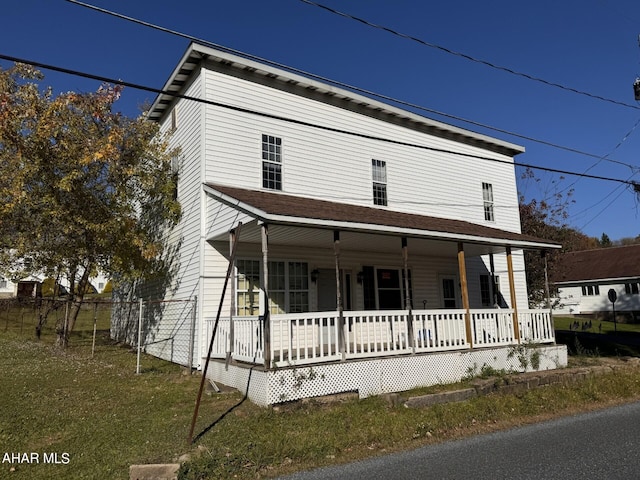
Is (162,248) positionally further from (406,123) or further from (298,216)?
(406,123)

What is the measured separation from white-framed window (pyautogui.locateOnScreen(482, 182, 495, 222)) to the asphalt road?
37.7 ft

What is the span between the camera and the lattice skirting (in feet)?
26.9

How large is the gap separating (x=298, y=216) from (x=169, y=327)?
6430 millimetres

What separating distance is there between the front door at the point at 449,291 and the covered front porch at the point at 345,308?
1.5 inches

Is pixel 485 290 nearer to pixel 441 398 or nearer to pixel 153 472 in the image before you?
pixel 441 398

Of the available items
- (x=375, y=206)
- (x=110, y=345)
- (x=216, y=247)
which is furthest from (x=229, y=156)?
(x=110, y=345)

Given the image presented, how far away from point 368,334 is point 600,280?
1122 inches

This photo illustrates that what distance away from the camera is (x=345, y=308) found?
13.8 metres

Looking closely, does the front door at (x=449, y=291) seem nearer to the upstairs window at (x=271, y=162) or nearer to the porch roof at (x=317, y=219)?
the porch roof at (x=317, y=219)

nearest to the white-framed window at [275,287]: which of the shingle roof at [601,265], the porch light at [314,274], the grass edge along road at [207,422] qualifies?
the porch light at [314,274]

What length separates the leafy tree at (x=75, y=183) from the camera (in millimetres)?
12344

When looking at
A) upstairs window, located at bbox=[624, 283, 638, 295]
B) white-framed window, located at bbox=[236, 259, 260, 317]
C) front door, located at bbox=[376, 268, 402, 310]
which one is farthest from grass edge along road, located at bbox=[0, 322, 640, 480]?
upstairs window, located at bbox=[624, 283, 638, 295]

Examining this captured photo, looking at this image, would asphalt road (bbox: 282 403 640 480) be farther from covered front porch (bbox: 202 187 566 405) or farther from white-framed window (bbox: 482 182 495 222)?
white-framed window (bbox: 482 182 495 222)

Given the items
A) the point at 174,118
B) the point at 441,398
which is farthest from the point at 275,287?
the point at 174,118
